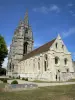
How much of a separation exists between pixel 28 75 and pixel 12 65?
16317 mm

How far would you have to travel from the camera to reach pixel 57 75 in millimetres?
44062

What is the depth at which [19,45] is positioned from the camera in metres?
73.3

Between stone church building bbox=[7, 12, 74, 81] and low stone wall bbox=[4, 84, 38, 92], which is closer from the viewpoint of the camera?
low stone wall bbox=[4, 84, 38, 92]

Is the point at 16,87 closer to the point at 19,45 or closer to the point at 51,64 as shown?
the point at 51,64

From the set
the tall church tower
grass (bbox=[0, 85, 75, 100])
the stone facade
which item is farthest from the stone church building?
grass (bbox=[0, 85, 75, 100])

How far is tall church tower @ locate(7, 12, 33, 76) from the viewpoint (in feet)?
238

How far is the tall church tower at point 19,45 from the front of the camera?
72.6 m

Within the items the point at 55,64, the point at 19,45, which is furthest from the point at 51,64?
the point at 19,45

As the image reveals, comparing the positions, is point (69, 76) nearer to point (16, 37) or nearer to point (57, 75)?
point (57, 75)

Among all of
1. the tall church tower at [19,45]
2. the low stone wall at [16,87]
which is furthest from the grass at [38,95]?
the tall church tower at [19,45]

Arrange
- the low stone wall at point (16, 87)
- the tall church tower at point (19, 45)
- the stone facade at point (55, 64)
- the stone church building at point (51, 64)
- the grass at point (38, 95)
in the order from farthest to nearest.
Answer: the tall church tower at point (19, 45)
the stone church building at point (51, 64)
the stone facade at point (55, 64)
the low stone wall at point (16, 87)
the grass at point (38, 95)

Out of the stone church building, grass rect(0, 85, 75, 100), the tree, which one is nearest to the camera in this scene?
grass rect(0, 85, 75, 100)

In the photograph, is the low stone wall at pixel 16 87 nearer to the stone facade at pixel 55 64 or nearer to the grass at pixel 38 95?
the grass at pixel 38 95

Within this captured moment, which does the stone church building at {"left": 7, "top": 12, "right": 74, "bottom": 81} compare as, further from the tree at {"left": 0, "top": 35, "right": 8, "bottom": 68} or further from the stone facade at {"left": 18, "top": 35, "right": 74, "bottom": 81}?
the tree at {"left": 0, "top": 35, "right": 8, "bottom": 68}
